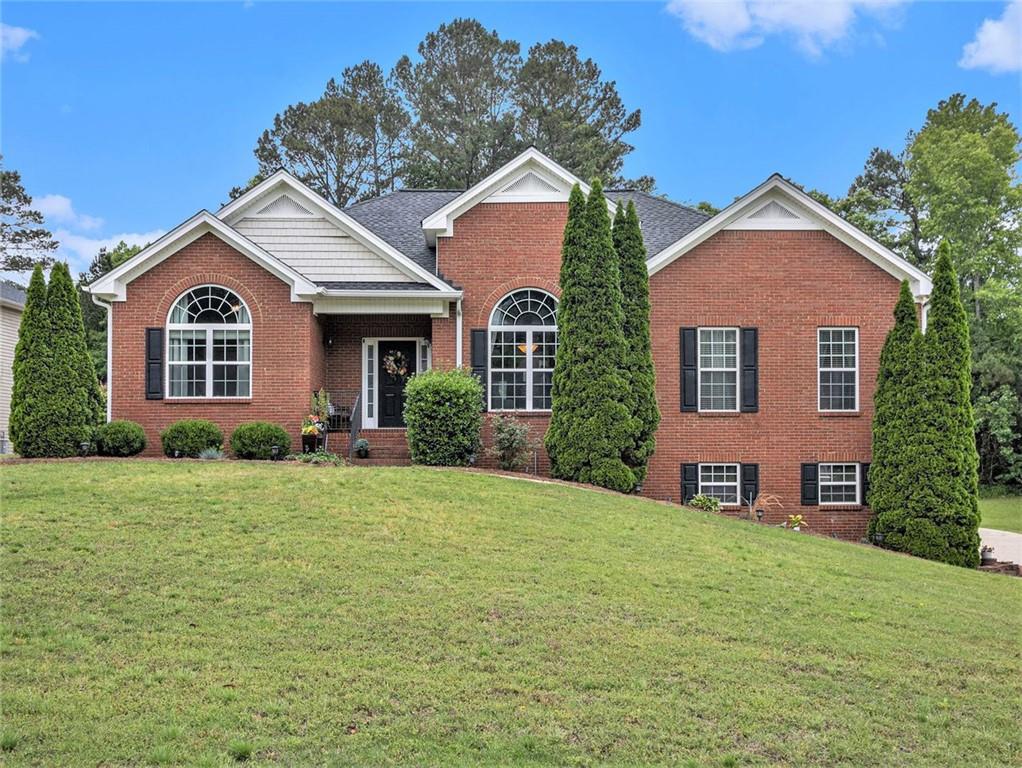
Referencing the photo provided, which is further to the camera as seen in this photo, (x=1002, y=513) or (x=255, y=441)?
(x=1002, y=513)

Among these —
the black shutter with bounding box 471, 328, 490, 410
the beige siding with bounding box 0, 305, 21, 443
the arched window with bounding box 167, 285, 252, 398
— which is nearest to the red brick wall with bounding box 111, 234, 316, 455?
the arched window with bounding box 167, 285, 252, 398

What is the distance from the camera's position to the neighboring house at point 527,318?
1586cm

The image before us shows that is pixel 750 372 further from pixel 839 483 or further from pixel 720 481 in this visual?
pixel 839 483

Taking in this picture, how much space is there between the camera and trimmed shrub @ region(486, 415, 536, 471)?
15.4m

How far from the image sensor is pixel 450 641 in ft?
21.8

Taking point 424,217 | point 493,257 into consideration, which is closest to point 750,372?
point 493,257

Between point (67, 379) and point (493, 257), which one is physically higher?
point (493, 257)

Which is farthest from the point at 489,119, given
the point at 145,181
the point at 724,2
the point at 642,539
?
the point at 642,539

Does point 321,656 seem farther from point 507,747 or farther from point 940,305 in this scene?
point 940,305

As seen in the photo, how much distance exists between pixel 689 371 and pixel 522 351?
11.2 ft

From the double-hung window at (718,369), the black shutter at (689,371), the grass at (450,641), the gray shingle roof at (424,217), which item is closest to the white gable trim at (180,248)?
the gray shingle roof at (424,217)

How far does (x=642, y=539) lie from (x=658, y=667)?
13.4ft

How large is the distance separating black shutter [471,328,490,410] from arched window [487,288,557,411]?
0.13 metres

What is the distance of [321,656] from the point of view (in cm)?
625
